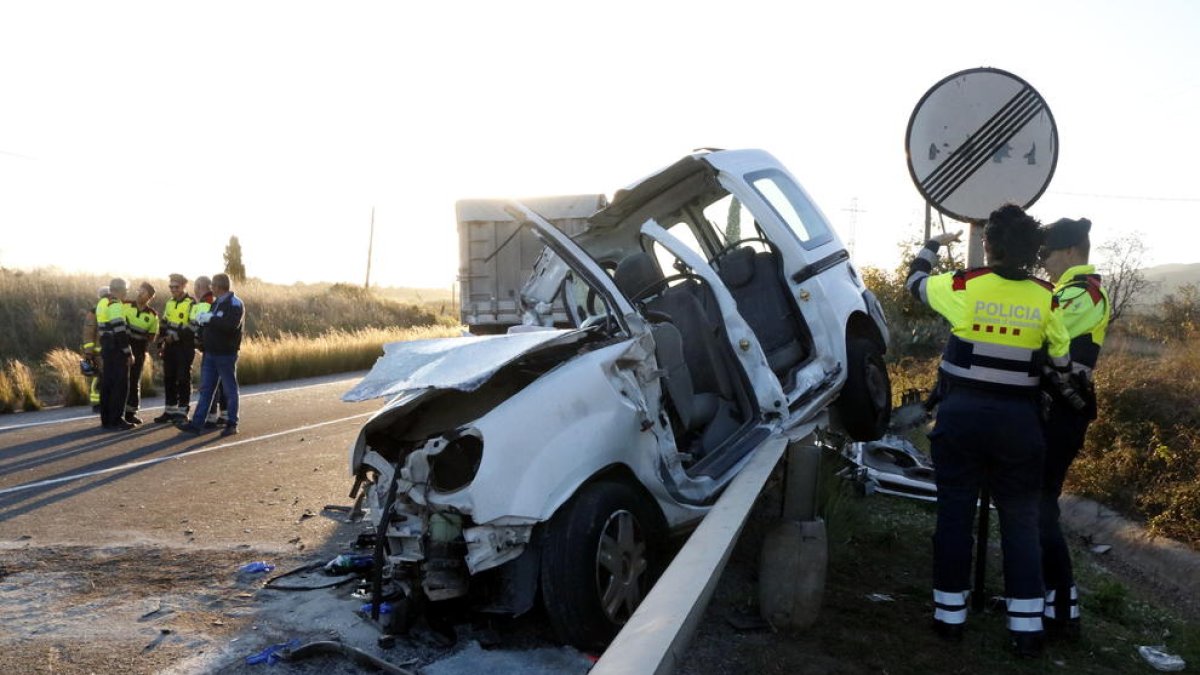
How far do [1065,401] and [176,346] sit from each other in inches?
408

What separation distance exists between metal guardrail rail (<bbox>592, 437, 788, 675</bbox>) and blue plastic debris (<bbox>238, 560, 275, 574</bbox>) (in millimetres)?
2874

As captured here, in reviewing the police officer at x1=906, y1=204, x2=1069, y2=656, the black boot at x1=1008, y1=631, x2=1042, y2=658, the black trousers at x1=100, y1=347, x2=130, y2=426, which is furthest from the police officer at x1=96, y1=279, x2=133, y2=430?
the black boot at x1=1008, y1=631, x2=1042, y2=658

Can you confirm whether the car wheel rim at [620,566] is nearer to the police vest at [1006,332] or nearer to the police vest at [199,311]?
the police vest at [1006,332]

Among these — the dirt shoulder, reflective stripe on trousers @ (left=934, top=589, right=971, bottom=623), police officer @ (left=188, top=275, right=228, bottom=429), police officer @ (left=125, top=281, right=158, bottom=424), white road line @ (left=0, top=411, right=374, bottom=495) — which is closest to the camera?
the dirt shoulder

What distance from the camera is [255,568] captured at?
17.7 ft

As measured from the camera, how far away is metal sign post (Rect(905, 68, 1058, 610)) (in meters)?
4.93

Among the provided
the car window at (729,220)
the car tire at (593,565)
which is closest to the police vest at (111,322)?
the car window at (729,220)

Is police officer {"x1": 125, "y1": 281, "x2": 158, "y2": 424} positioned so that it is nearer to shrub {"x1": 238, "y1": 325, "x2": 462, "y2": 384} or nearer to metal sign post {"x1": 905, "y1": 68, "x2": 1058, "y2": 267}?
shrub {"x1": 238, "y1": 325, "x2": 462, "y2": 384}

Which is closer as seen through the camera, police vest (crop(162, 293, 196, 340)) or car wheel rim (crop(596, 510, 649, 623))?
car wheel rim (crop(596, 510, 649, 623))

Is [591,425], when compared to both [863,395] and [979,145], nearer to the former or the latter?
[979,145]

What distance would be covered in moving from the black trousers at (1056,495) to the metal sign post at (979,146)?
2.91ft

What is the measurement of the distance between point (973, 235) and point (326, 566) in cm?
383

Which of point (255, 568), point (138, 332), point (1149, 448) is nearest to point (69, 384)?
point (138, 332)

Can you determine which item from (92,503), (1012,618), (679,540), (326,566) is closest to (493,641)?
(679,540)
